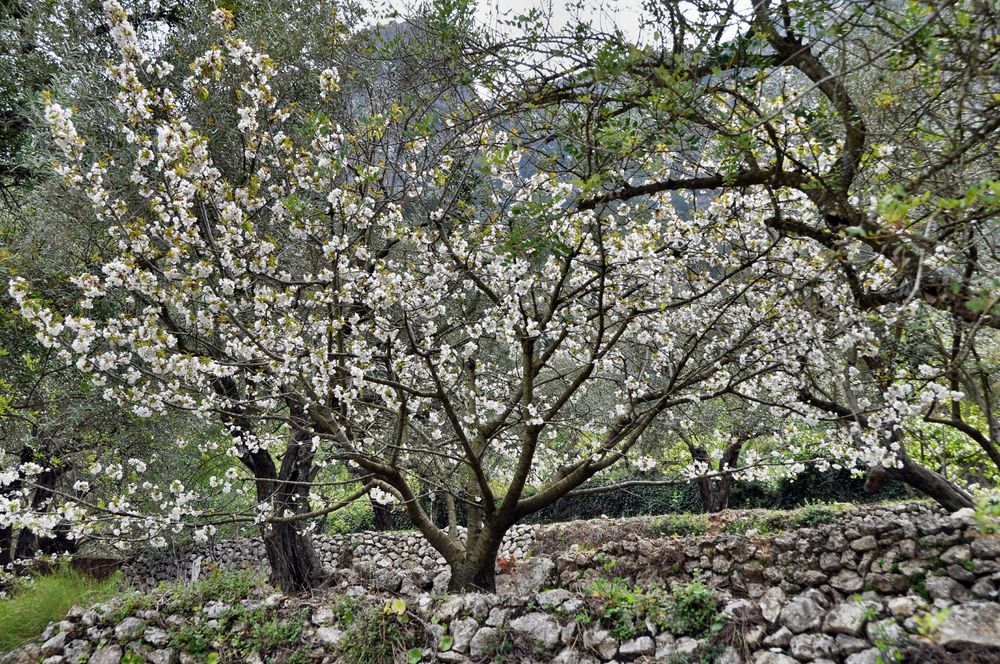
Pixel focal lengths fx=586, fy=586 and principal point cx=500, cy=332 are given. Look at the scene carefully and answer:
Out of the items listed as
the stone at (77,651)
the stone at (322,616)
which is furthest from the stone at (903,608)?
the stone at (77,651)

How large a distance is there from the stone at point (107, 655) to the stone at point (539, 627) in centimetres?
397

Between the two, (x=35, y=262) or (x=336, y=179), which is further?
(x=35, y=262)

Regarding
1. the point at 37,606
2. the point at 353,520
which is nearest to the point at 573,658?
the point at 37,606

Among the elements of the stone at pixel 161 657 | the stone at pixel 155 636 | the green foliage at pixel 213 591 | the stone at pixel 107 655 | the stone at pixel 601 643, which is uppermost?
the green foliage at pixel 213 591

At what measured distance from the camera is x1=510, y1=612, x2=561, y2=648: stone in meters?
4.92

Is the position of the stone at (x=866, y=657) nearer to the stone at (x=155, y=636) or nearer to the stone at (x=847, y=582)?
the stone at (x=847, y=582)

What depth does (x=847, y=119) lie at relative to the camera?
365 centimetres

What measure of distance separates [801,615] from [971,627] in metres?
1.14

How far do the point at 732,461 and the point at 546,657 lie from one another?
38.5 feet

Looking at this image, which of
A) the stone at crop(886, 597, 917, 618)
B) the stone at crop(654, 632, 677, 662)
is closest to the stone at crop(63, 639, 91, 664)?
the stone at crop(654, 632, 677, 662)

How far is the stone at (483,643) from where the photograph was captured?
4.94 meters

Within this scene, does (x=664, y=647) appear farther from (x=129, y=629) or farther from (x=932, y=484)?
(x=129, y=629)

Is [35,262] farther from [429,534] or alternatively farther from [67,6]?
[429,534]

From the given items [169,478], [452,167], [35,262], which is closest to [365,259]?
[452,167]
